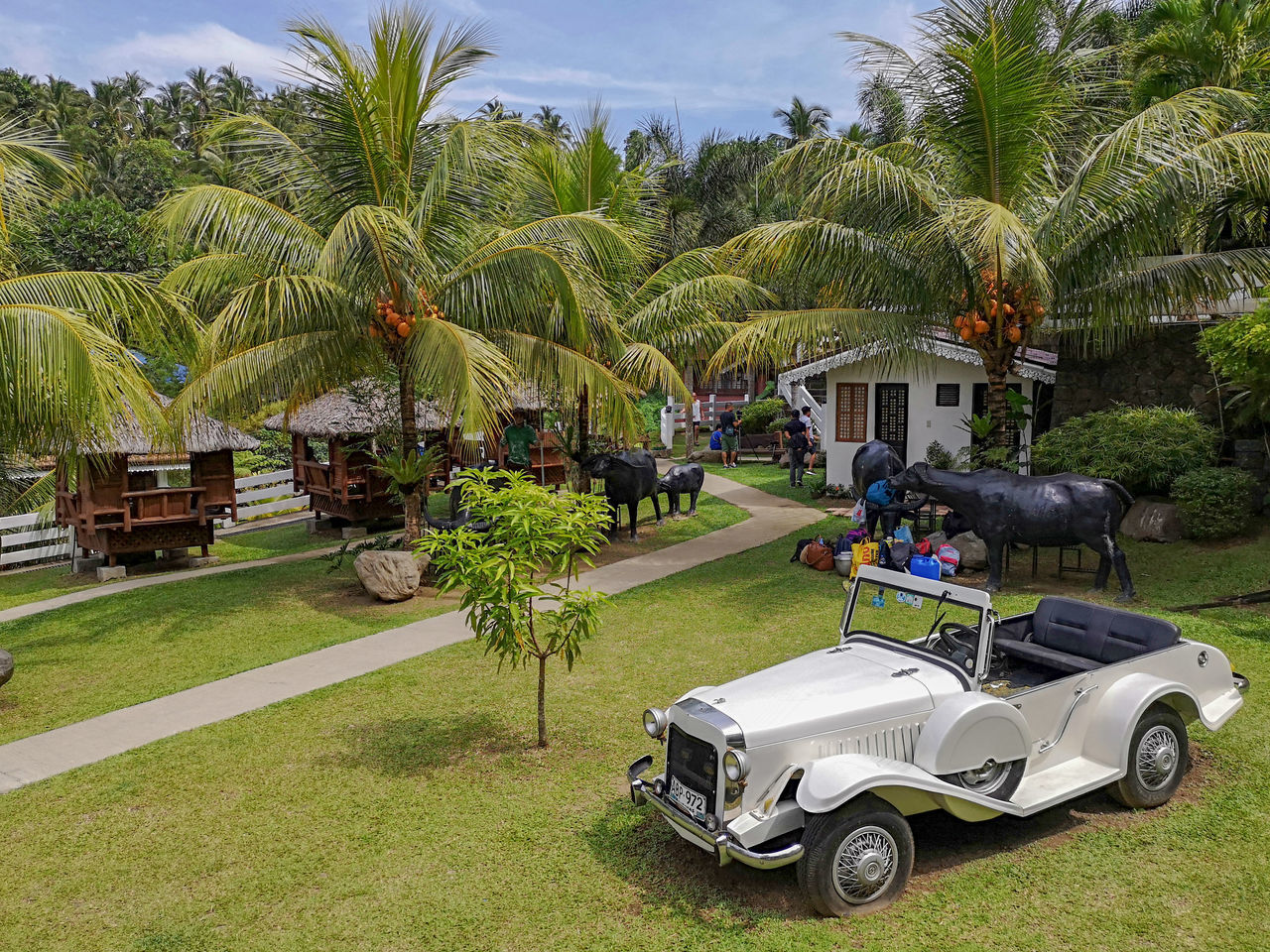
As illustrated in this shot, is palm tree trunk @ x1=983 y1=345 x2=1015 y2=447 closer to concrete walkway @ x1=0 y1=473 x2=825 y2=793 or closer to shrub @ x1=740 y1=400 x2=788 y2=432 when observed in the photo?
concrete walkway @ x1=0 y1=473 x2=825 y2=793

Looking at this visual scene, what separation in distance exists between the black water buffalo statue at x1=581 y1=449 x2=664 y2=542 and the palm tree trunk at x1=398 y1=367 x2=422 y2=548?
3216 mm

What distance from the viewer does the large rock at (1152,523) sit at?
1316 cm

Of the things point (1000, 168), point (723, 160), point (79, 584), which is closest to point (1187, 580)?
point (1000, 168)

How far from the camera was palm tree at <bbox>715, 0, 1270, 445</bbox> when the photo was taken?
1170cm

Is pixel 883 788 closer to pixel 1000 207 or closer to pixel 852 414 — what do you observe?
pixel 1000 207

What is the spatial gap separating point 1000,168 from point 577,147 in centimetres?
677

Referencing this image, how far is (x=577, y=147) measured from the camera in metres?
15.9

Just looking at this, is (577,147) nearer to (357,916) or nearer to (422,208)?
(422,208)

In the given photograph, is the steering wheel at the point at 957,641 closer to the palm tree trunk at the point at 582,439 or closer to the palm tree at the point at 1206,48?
the palm tree trunk at the point at 582,439

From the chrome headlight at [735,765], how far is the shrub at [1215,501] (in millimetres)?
10210

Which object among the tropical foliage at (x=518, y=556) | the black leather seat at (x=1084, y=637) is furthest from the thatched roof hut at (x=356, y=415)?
the black leather seat at (x=1084, y=637)

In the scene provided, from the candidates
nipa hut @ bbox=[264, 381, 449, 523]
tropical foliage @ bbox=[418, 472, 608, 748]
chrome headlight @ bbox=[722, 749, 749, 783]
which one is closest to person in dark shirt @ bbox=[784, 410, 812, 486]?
nipa hut @ bbox=[264, 381, 449, 523]

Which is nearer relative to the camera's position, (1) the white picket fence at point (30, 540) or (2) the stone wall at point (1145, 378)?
(2) the stone wall at point (1145, 378)

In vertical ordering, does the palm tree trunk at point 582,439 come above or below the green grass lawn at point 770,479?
above
